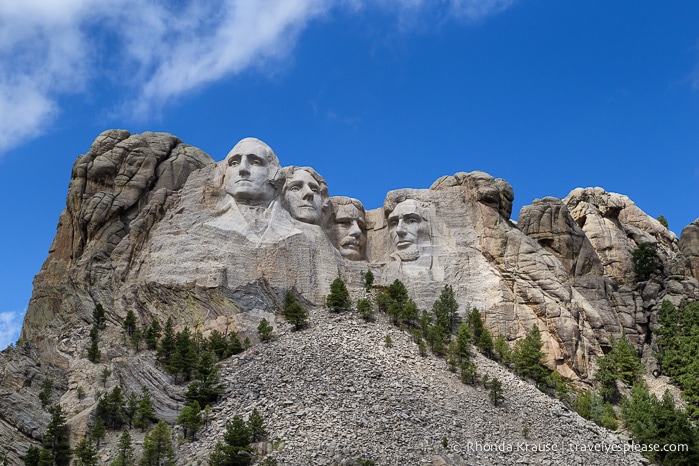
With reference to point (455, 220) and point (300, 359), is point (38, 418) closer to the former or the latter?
point (300, 359)

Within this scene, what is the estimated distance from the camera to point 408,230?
69.1 meters

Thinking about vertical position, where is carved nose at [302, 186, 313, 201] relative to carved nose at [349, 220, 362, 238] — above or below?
above

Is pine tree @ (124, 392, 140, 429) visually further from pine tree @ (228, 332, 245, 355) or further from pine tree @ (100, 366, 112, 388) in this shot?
pine tree @ (228, 332, 245, 355)

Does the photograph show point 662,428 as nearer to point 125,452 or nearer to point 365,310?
point 365,310

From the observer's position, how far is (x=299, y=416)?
54.1 m

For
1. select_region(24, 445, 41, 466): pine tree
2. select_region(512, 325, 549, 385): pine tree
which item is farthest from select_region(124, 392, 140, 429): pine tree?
select_region(512, 325, 549, 385): pine tree

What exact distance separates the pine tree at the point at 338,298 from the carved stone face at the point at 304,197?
4692 mm

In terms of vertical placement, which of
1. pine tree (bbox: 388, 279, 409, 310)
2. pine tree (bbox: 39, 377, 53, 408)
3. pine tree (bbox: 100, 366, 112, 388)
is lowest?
pine tree (bbox: 39, 377, 53, 408)

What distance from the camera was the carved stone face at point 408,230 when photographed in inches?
2707

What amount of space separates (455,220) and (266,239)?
32.2 feet

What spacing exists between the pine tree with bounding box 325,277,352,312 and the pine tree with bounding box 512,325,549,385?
24.2ft

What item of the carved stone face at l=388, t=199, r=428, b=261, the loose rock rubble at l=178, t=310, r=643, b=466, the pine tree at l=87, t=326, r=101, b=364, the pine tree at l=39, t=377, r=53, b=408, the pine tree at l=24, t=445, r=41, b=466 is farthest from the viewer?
the carved stone face at l=388, t=199, r=428, b=261

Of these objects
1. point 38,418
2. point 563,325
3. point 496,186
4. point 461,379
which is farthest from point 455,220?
point 38,418

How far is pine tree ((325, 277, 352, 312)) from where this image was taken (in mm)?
63562
